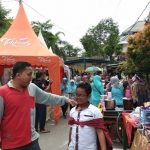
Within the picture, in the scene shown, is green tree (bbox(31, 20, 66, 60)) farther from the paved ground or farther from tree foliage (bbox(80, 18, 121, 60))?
the paved ground

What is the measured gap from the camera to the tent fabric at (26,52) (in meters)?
→ 8.42

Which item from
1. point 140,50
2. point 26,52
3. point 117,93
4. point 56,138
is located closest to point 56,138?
point 56,138

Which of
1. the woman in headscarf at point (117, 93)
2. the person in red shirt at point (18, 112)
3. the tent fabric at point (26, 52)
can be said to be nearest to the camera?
the person in red shirt at point (18, 112)

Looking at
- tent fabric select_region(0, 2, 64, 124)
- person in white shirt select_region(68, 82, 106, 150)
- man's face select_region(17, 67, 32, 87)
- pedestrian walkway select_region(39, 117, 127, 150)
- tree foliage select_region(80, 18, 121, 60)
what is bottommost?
pedestrian walkway select_region(39, 117, 127, 150)

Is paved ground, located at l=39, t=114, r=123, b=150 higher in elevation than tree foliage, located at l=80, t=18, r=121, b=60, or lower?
lower

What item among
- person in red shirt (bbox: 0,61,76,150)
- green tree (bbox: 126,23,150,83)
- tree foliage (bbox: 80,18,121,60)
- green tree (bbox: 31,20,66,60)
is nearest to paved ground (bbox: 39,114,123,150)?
person in red shirt (bbox: 0,61,76,150)

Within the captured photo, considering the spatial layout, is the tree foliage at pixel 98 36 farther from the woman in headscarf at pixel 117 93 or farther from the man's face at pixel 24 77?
the man's face at pixel 24 77

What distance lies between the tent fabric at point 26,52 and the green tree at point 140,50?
311 cm

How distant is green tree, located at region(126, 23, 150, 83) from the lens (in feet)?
31.0

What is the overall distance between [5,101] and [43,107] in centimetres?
454

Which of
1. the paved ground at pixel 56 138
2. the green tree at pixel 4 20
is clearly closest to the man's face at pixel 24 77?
the paved ground at pixel 56 138

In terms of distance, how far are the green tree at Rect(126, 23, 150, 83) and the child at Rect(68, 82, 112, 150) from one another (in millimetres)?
7162

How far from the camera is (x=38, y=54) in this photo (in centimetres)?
859

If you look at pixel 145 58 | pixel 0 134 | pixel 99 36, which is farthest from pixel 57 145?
pixel 99 36
